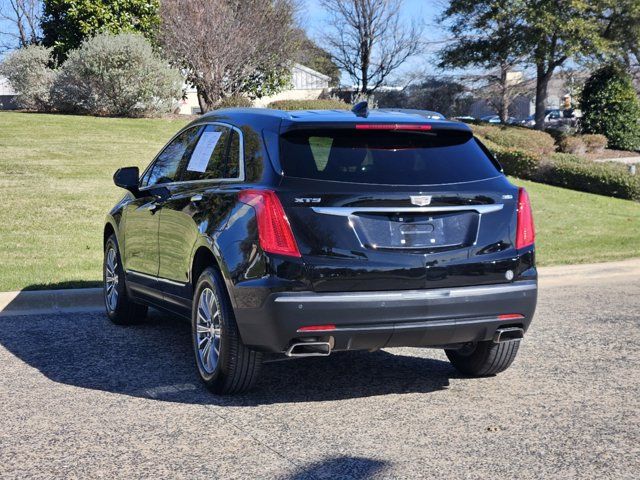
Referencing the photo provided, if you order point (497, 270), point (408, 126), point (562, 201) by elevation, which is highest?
point (408, 126)

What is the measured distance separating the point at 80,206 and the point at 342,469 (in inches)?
447

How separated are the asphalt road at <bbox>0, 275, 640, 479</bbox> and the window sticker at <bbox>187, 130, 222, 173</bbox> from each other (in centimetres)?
145

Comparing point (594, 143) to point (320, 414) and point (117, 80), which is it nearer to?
point (117, 80)

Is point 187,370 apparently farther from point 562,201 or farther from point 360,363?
point 562,201

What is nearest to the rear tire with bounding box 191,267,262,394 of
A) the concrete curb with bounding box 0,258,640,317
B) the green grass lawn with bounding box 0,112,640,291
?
the concrete curb with bounding box 0,258,640,317

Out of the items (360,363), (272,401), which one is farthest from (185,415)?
(360,363)

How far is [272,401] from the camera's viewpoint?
19.5 ft

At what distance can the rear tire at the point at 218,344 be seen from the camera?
5754mm

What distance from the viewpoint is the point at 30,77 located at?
30172mm

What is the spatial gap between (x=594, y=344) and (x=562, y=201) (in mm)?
11988

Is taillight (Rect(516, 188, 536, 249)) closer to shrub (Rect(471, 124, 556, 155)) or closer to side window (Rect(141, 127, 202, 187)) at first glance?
side window (Rect(141, 127, 202, 187))

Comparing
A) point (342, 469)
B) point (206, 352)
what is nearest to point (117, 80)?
point (206, 352)

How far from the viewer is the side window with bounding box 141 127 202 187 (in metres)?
7.20

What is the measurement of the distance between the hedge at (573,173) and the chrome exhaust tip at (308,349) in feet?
56.0
